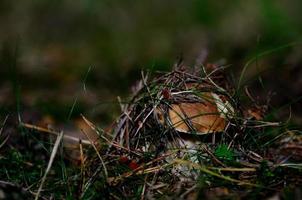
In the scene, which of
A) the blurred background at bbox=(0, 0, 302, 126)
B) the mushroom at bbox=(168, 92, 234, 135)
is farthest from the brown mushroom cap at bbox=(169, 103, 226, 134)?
the blurred background at bbox=(0, 0, 302, 126)

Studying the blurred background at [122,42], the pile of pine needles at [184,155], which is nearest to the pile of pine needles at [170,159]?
the pile of pine needles at [184,155]

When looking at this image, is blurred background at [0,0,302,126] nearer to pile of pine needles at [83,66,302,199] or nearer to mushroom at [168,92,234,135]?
pile of pine needles at [83,66,302,199]

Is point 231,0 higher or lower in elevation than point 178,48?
higher

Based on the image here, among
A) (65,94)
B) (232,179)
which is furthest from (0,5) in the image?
(232,179)

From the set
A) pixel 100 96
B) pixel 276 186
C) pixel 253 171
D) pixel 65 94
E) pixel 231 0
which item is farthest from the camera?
pixel 231 0

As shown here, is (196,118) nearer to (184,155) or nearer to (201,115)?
(201,115)

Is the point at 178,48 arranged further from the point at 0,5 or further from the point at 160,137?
the point at 160,137

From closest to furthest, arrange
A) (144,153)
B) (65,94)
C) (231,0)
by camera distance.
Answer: (144,153) → (65,94) → (231,0)

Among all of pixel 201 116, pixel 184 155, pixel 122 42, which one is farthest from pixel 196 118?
pixel 122 42

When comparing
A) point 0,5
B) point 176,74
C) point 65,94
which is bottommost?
point 65,94
